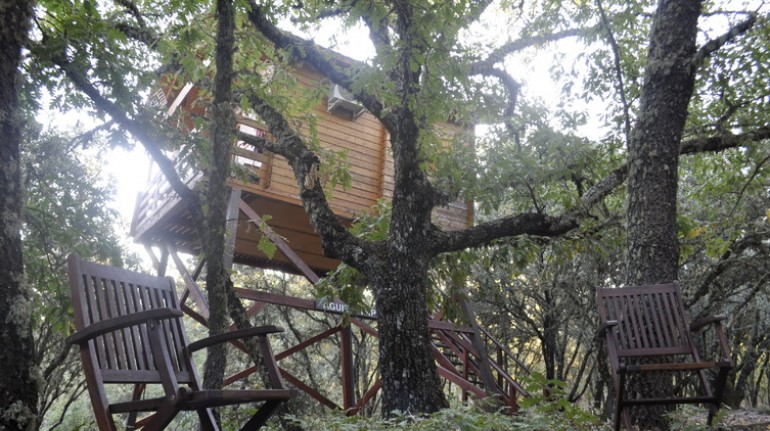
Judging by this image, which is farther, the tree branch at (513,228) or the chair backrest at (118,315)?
the tree branch at (513,228)

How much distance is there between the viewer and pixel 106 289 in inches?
116

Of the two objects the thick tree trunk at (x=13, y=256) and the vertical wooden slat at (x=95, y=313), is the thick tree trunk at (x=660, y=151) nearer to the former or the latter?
the vertical wooden slat at (x=95, y=313)

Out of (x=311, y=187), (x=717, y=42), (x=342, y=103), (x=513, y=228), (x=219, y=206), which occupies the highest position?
(x=342, y=103)

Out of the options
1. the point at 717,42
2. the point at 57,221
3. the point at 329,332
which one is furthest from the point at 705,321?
the point at 329,332

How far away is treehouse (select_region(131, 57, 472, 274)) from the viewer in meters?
8.98

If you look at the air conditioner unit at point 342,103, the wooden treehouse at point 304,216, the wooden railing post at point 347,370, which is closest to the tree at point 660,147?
the wooden treehouse at point 304,216

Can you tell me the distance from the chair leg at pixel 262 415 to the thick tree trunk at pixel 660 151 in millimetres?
3049

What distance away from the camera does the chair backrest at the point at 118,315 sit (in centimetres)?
269

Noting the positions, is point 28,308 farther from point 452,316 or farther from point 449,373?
point 449,373

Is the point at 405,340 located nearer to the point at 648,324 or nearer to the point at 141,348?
the point at 648,324

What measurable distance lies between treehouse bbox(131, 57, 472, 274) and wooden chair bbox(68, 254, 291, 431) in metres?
5.21

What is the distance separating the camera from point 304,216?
9688 mm

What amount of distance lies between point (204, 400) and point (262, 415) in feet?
1.81

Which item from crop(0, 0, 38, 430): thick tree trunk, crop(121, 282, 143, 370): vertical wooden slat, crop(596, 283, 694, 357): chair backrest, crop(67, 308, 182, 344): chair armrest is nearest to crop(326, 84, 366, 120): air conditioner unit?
crop(596, 283, 694, 357): chair backrest
